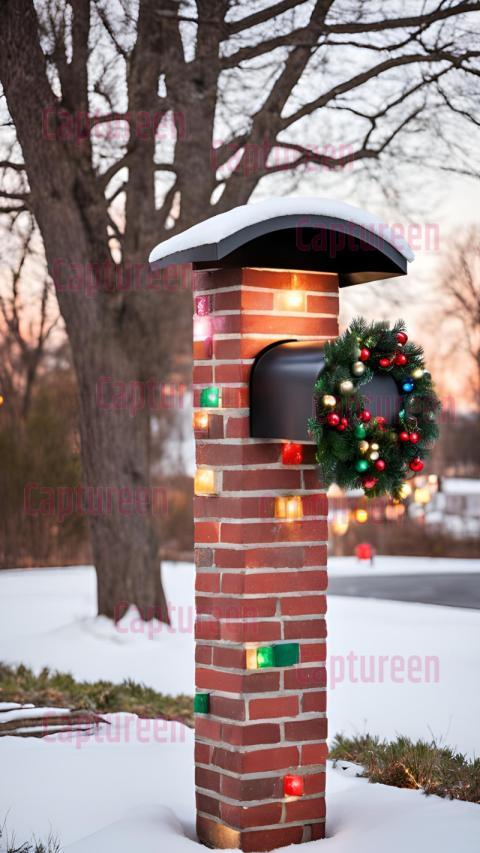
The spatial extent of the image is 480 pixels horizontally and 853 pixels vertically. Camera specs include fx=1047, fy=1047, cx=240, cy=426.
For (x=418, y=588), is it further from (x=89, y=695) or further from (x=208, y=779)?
(x=208, y=779)

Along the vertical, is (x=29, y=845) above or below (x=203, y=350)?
below

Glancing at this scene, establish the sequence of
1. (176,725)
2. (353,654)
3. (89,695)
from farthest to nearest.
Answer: (353,654) → (89,695) → (176,725)

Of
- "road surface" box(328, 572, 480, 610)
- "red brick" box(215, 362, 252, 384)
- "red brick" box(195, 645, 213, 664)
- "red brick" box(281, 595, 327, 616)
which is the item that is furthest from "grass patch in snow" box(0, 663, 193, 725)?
"road surface" box(328, 572, 480, 610)

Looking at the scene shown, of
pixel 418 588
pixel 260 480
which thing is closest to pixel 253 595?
pixel 260 480

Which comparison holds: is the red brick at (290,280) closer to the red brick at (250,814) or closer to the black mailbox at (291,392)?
the black mailbox at (291,392)

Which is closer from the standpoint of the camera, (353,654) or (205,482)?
(205,482)

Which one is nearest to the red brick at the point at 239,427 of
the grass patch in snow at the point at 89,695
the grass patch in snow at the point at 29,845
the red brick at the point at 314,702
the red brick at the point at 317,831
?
the red brick at the point at 314,702

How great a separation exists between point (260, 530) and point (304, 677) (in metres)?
0.57

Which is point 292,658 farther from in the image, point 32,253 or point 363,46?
point 32,253

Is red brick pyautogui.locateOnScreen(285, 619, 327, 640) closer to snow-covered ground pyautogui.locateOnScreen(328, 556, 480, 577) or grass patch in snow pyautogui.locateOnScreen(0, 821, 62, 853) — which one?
grass patch in snow pyautogui.locateOnScreen(0, 821, 62, 853)

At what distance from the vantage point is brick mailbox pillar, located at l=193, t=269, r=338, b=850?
3754mm

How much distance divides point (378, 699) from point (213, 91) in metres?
5.52

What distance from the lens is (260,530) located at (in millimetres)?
3799

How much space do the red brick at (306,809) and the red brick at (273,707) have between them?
33 centimetres
